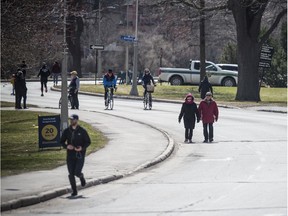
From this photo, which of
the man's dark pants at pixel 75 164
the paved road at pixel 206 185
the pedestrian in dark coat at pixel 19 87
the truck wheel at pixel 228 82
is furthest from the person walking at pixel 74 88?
the truck wheel at pixel 228 82

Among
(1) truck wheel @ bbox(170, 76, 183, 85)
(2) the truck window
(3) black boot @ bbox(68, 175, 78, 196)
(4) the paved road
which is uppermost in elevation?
(2) the truck window

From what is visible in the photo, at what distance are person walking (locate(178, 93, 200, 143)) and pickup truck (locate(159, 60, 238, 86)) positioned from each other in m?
36.6

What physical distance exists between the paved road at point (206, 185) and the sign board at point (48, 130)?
3.24 meters

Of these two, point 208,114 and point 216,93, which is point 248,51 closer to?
point 216,93

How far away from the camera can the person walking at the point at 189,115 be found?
26.3m

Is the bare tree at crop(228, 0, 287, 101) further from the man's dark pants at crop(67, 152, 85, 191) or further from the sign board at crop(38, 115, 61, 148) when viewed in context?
the man's dark pants at crop(67, 152, 85, 191)

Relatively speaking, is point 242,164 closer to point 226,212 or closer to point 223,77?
point 226,212

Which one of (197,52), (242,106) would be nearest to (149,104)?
(242,106)

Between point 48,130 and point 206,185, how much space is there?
6.59 meters

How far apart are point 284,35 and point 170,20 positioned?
1997cm

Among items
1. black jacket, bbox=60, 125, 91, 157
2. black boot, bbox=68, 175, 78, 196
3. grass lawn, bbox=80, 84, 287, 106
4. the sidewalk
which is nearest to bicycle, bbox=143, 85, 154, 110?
the sidewalk

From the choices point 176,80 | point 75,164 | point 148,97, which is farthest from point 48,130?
point 176,80

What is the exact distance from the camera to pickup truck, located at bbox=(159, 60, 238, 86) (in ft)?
208

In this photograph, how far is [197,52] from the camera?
91438 millimetres
